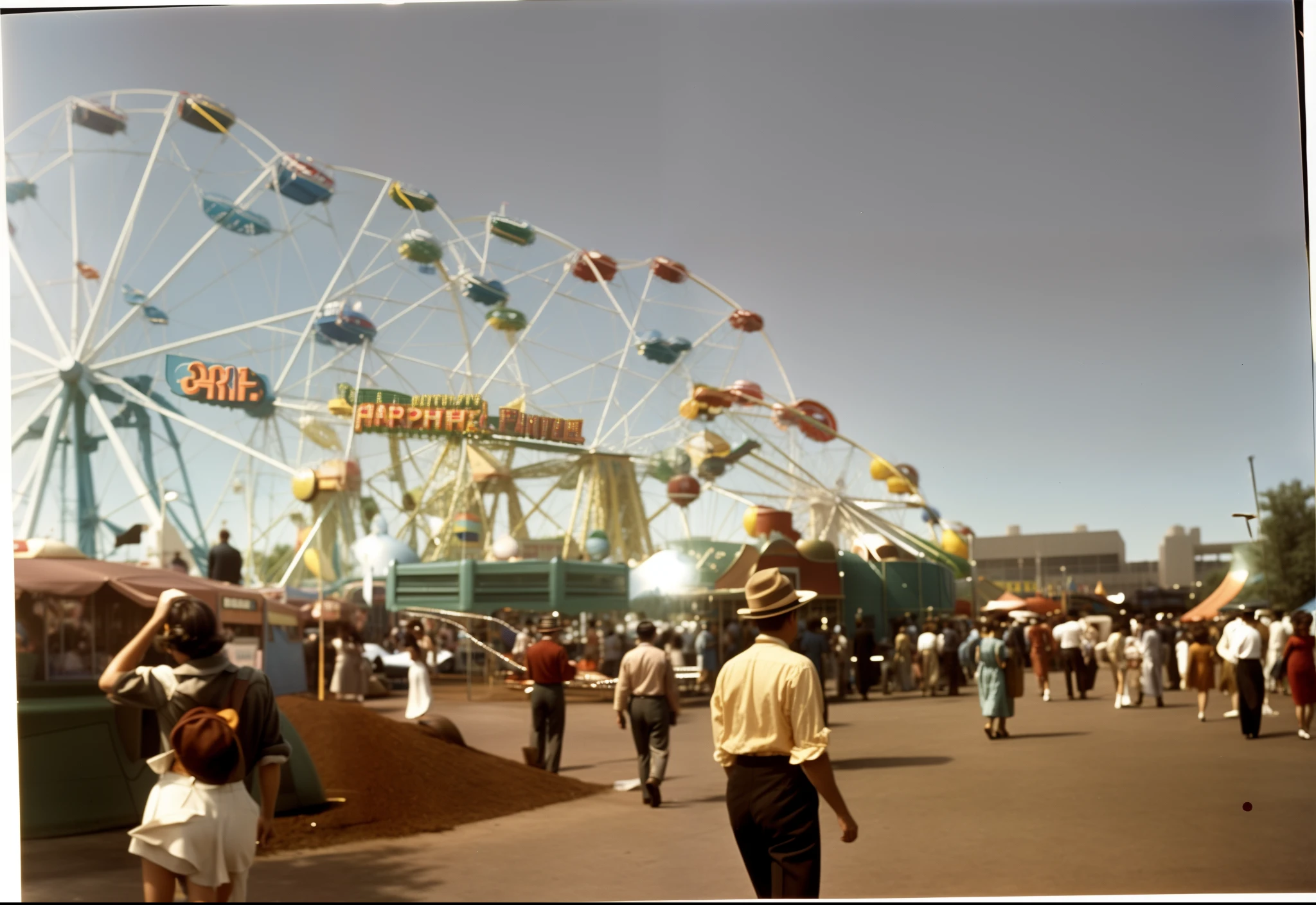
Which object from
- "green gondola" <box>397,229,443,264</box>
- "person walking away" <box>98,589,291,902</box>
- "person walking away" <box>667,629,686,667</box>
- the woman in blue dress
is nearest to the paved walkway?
the woman in blue dress

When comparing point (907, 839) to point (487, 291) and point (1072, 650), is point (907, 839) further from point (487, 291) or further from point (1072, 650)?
point (1072, 650)

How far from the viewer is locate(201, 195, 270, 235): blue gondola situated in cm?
1049

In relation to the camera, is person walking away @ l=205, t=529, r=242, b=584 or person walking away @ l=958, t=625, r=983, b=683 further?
person walking away @ l=958, t=625, r=983, b=683

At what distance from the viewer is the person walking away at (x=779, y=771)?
13.8ft

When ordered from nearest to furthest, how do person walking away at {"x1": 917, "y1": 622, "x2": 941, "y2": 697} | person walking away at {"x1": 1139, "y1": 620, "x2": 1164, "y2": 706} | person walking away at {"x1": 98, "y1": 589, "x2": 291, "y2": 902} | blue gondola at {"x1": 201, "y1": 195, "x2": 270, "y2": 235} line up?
person walking away at {"x1": 98, "y1": 589, "x2": 291, "y2": 902}, blue gondola at {"x1": 201, "y1": 195, "x2": 270, "y2": 235}, person walking away at {"x1": 1139, "y1": 620, "x2": 1164, "y2": 706}, person walking away at {"x1": 917, "y1": 622, "x2": 941, "y2": 697}

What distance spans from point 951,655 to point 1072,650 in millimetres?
2081

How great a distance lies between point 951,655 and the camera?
736 inches

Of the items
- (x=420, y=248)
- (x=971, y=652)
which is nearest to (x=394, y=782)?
(x=420, y=248)

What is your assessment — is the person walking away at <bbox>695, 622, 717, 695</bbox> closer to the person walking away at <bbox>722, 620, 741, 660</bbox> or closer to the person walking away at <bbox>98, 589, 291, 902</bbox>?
the person walking away at <bbox>722, 620, 741, 660</bbox>

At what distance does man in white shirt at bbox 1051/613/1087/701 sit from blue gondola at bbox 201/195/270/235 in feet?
40.1

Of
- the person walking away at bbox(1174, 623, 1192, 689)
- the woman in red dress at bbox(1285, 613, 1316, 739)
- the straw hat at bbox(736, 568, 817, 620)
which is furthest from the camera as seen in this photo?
the person walking away at bbox(1174, 623, 1192, 689)

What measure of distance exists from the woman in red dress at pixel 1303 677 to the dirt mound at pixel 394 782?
20.2 feet

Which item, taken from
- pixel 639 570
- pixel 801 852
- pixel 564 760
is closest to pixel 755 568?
pixel 639 570

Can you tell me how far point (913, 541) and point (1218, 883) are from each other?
999cm
